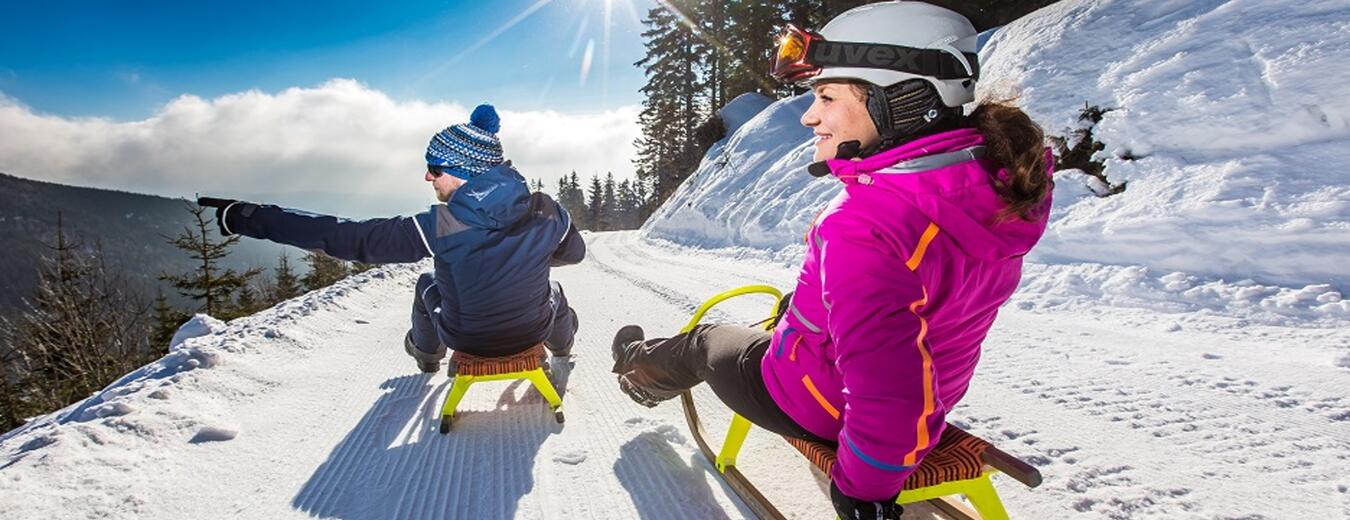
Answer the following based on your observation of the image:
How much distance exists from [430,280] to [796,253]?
829 centimetres

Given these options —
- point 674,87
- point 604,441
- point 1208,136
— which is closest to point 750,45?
point 674,87

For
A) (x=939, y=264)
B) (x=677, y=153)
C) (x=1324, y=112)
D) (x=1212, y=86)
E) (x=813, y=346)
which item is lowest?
(x=813, y=346)

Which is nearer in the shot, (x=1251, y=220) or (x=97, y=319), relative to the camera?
(x=1251, y=220)

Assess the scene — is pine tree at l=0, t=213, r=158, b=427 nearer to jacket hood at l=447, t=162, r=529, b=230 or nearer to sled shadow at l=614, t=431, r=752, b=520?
jacket hood at l=447, t=162, r=529, b=230

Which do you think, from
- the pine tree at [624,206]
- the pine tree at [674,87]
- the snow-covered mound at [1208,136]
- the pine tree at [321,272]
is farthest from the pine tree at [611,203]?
the snow-covered mound at [1208,136]

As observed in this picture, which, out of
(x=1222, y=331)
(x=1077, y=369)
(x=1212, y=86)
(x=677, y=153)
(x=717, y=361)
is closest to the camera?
(x=717, y=361)

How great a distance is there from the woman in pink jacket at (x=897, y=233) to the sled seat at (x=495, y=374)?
1.68 metres

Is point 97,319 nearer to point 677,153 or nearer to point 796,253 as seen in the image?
point 796,253

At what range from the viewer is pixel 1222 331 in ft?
13.4

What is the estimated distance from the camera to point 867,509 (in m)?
1.39

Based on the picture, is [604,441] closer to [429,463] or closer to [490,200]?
[429,463]

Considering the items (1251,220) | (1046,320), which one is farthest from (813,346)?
(1251,220)

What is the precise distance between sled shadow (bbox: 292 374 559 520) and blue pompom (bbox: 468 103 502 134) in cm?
159

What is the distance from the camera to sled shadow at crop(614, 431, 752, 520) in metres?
2.23
